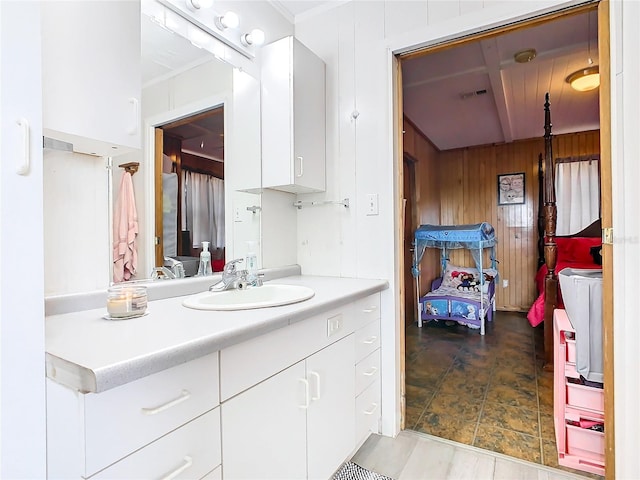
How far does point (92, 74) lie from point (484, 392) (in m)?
2.76

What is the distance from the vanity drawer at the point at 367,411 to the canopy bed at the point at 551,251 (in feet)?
5.63

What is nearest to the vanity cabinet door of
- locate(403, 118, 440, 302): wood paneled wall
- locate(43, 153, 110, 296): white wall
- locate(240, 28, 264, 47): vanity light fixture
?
locate(43, 153, 110, 296): white wall

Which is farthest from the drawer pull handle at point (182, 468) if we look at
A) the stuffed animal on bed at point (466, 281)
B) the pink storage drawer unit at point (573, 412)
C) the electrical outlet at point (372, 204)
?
the stuffed animal on bed at point (466, 281)

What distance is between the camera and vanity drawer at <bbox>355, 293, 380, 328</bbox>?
5.52ft

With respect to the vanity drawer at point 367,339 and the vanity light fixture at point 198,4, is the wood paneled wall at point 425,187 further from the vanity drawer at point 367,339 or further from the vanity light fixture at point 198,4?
the vanity light fixture at point 198,4

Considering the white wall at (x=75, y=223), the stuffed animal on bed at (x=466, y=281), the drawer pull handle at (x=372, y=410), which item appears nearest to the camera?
the white wall at (x=75, y=223)

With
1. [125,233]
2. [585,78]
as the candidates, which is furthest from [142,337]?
[585,78]

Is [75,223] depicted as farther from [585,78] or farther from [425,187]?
[425,187]

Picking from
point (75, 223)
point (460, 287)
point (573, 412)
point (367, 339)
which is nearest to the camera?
point (75, 223)

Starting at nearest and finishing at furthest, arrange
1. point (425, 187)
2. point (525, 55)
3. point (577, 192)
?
point (525, 55), point (577, 192), point (425, 187)

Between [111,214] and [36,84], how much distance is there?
603 millimetres

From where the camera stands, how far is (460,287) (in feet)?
15.0

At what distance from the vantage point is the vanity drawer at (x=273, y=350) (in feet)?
3.22

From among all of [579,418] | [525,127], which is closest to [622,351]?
[579,418]
